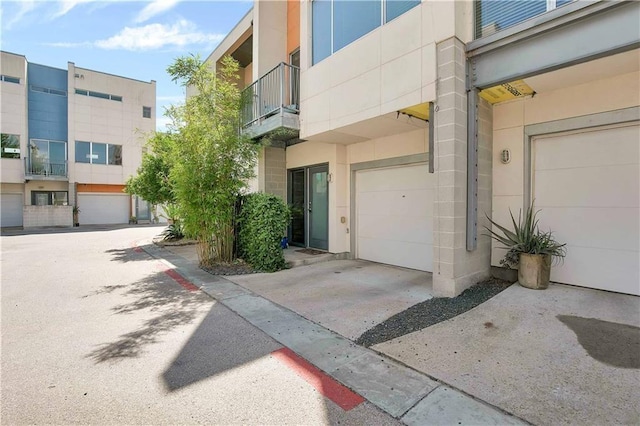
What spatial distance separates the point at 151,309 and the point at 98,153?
24069mm

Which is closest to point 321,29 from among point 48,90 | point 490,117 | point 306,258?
point 490,117

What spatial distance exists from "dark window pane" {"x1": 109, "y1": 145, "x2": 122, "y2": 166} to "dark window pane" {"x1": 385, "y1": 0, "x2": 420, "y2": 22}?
2494 cm

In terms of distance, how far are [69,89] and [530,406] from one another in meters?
29.7

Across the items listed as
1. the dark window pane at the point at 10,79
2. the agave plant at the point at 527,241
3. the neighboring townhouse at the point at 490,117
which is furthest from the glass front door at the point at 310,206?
the dark window pane at the point at 10,79

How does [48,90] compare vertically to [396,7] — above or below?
above

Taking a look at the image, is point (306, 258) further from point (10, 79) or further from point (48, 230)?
point (10, 79)

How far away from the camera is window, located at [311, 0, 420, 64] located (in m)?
5.76

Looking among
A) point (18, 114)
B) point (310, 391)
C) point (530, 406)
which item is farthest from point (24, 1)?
point (18, 114)

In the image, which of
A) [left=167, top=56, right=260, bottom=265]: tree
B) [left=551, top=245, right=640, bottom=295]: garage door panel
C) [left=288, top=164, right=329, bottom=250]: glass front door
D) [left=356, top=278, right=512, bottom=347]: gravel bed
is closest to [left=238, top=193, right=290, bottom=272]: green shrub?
[left=167, top=56, right=260, bottom=265]: tree

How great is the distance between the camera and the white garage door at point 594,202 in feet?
14.9

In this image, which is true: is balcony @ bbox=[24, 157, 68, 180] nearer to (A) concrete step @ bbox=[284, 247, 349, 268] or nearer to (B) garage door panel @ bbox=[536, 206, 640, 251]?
(A) concrete step @ bbox=[284, 247, 349, 268]

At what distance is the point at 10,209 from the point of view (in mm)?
21406

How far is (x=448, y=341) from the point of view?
11.4 ft

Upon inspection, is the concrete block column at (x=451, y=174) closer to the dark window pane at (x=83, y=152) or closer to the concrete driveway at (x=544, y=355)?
the concrete driveway at (x=544, y=355)
